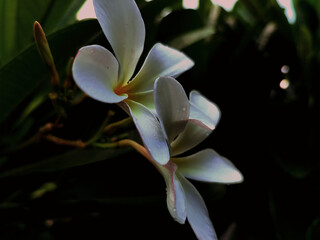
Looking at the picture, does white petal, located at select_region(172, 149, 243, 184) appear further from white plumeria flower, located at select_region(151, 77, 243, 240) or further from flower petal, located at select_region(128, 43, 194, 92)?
flower petal, located at select_region(128, 43, 194, 92)

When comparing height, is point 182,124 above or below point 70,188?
above

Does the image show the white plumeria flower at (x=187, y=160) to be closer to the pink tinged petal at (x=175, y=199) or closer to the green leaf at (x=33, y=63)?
the pink tinged petal at (x=175, y=199)

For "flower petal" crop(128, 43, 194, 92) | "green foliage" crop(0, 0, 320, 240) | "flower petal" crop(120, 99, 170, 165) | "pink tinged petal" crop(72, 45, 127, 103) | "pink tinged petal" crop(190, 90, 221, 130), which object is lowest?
"green foliage" crop(0, 0, 320, 240)

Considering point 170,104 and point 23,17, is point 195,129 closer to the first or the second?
point 170,104

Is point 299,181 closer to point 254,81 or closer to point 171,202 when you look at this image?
point 254,81

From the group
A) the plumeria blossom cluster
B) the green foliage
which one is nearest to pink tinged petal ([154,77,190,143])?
the plumeria blossom cluster

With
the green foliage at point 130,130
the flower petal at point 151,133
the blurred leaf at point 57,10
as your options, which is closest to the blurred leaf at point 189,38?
the green foliage at point 130,130

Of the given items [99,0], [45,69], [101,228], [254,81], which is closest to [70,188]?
[101,228]
